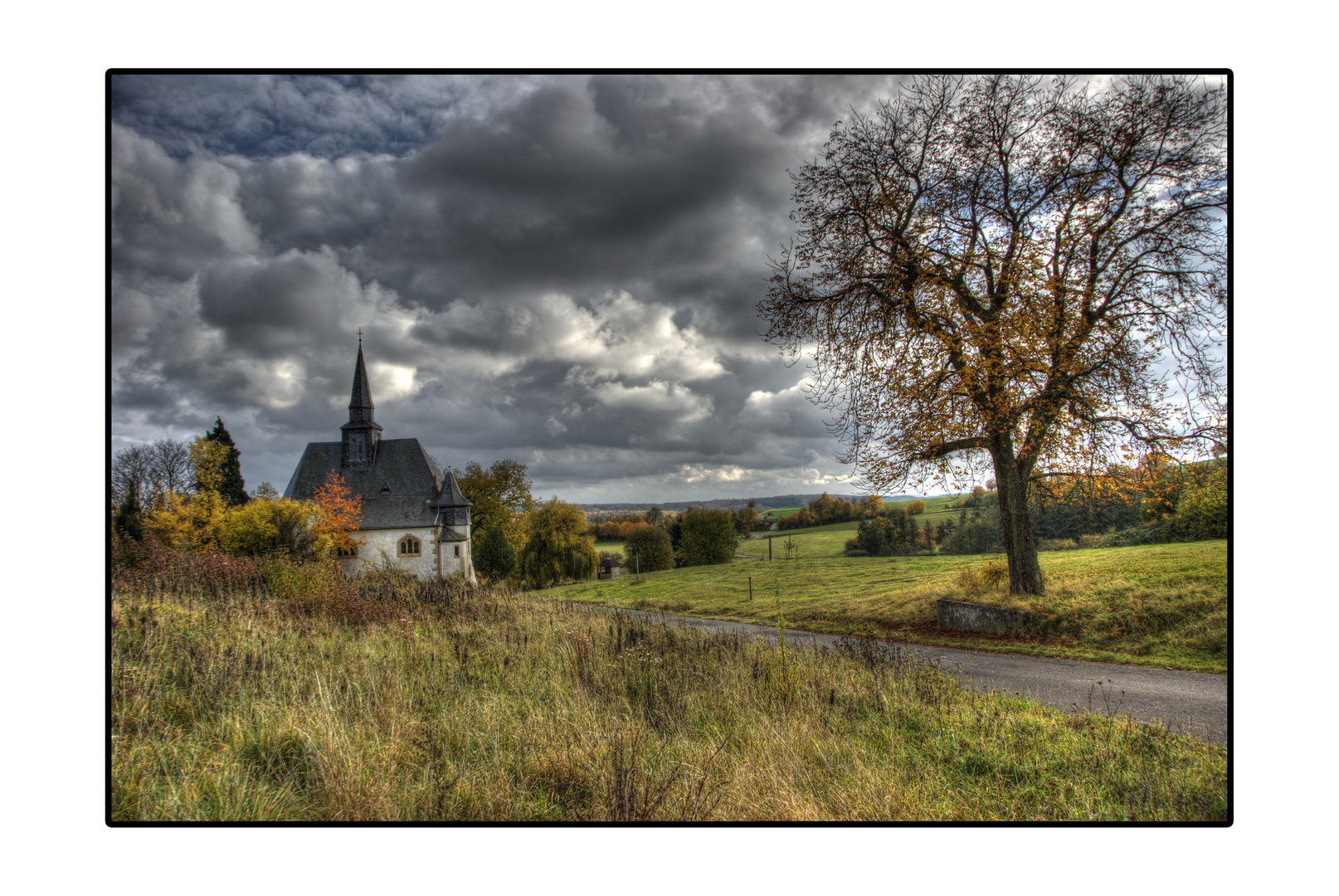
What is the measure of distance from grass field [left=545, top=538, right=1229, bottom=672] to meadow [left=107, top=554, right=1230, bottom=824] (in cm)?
159

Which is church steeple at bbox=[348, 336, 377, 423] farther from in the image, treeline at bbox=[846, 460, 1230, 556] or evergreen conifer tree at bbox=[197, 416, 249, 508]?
treeline at bbox=[846, 460, 1230, 556]

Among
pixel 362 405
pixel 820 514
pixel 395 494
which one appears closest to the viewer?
pixel 820 514

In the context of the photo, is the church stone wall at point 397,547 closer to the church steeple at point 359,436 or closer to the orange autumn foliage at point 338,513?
the orange autumn foliage at point 338,513

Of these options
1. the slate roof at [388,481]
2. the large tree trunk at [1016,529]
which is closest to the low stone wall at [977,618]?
the large tree trunk at [1016,529]

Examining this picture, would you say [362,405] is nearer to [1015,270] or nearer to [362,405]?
[362,405]

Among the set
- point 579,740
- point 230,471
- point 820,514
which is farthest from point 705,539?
point 579,740

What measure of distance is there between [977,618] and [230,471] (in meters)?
11.9

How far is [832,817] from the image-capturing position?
2854mm

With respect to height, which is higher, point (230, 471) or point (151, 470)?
point (151, 470)

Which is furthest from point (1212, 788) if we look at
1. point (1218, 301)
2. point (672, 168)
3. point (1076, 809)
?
point (672, 168)

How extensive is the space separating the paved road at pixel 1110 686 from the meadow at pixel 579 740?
0.39m

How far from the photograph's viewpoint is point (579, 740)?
11.5 ft

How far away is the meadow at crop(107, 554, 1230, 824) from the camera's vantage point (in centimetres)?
287

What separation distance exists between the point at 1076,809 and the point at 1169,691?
3.40 metres
